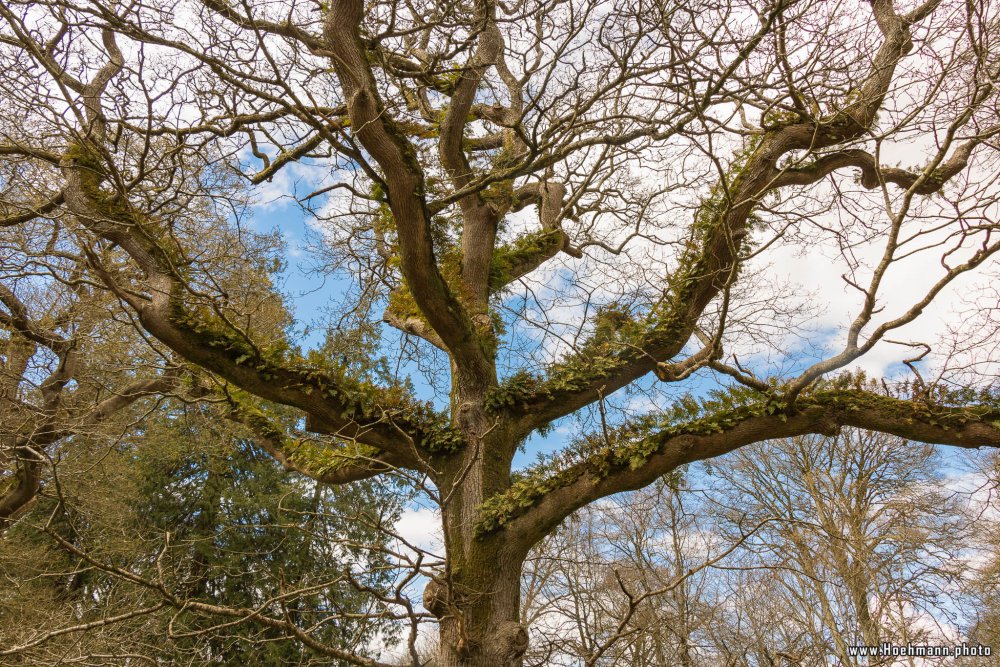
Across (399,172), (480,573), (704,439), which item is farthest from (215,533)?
(704,439)

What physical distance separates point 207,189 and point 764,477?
1049 centimetres

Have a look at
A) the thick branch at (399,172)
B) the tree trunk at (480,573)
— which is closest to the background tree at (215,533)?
the tree trunk at (480,573)

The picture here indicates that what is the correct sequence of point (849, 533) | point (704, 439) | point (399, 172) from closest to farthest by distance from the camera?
point (399, 172) → point (704, 439) → point (849, 533)

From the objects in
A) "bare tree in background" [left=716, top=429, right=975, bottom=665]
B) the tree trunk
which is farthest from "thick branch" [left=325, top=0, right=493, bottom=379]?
"bare tree in background" [left=716, top=429, right=975, bottom=665]

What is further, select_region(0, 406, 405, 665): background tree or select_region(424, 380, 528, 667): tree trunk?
select_region(0, 406, 405, 665): background tree

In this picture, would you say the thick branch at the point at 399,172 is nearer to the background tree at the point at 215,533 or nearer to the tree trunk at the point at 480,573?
the tree trunk at the point at 480,573

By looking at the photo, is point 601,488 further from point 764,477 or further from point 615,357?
point 764,477

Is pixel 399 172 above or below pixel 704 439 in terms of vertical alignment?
above

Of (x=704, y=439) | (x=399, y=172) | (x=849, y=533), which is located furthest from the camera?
(x=849, y=533)

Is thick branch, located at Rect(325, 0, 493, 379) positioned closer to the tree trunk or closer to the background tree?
the tree trunk

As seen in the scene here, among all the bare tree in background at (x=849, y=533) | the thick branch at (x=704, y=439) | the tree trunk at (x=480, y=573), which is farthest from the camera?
the bare tree in background at (x=849, y=533)

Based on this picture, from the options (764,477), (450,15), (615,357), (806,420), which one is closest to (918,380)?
(806,420)

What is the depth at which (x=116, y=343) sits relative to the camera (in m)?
8.05

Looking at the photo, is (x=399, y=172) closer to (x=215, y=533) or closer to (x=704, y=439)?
(x=704, y=439)
